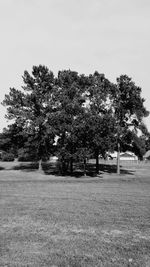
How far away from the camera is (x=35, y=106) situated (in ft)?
172

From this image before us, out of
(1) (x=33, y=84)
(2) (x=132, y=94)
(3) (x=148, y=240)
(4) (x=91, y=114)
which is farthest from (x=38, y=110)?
(3) (x=148, y=240)

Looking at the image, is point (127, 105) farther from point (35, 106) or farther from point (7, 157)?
point (7, 157)

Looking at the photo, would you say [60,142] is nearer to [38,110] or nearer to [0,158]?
[38,110]

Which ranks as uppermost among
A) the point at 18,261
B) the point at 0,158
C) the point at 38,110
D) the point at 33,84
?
the point at 33,84

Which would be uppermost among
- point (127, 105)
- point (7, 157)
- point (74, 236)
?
point (127, 105)

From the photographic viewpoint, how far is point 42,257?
777 cm

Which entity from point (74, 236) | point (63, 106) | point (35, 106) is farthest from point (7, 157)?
point (74, 236)

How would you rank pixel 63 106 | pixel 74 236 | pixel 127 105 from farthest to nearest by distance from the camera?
pixel 127 105 → pixel 63 106 → pixel 74 236

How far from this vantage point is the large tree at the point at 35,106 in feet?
167

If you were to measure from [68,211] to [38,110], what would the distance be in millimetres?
39195

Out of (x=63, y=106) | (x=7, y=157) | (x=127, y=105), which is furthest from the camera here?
(x=7, y=157)

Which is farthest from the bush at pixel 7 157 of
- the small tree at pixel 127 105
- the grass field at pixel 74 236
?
the grass field at pixel 74 236

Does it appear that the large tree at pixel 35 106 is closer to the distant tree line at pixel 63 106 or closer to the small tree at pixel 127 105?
the distant tree line at pixel 63 106

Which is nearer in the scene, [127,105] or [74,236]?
[74,236]
